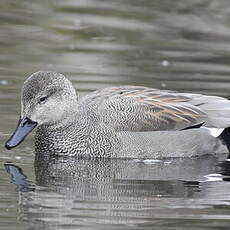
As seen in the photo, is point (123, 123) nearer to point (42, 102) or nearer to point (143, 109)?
point (143, 109)

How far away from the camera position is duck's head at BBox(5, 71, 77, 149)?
995cm

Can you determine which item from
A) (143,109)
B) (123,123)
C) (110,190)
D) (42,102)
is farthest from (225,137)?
(110,190)

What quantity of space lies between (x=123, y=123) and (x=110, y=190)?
146 centimetres

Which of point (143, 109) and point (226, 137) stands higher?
point (143, 109)

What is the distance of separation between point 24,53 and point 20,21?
2498mm

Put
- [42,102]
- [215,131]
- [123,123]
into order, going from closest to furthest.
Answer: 1. [42,102]
2. [123,123]
3. [215,131]

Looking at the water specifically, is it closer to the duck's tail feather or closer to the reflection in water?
the reflection in water

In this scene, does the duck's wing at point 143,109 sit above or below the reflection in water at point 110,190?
above

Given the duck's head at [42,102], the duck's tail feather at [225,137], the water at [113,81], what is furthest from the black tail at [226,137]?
the duck's head at [42,102]

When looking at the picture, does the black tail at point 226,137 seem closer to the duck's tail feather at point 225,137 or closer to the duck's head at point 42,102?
the duck's tail feather at point 225,137

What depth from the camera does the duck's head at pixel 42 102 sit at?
995 centimetres

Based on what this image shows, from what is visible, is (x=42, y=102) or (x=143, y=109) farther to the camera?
(x=143, y=109)

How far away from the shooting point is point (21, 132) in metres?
9.88

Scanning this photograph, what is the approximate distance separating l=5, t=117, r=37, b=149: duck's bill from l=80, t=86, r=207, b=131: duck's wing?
778 millimetres
